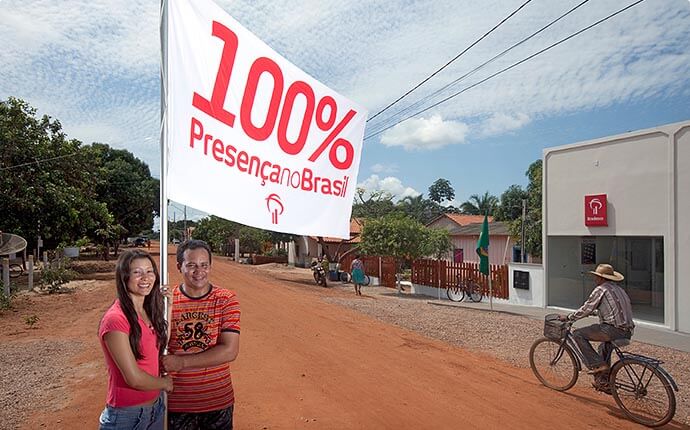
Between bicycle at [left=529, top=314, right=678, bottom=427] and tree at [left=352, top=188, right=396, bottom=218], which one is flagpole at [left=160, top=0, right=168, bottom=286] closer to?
bicycle at [left=529, top=314, right=678, bottom=427]

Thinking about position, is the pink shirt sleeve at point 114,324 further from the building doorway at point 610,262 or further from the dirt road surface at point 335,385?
the building doorway at point 610,262

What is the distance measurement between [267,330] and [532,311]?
8.19 metres

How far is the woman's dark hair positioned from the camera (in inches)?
96.2

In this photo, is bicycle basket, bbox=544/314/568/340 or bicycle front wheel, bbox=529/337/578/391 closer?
bicycle basket, bbox=544/314/568/340

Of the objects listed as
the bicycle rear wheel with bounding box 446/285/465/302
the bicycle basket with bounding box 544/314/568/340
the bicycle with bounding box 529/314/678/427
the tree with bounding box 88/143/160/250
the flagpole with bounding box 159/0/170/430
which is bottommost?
the bicycle rear wheel with bounding box 446/285/465/302

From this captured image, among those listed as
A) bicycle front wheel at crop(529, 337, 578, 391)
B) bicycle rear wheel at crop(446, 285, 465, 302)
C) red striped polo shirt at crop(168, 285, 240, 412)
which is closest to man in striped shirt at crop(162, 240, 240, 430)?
red striped polo shirt at crop(168, 285, 240, 412)

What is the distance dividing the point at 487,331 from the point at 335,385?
5.60 m

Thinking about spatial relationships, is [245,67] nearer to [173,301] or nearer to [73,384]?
[173,301]

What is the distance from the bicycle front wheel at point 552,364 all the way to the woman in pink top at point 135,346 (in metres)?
5.41

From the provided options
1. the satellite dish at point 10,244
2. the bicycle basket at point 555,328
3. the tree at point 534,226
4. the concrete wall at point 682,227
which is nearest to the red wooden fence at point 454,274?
the concrete wall at point 682,227

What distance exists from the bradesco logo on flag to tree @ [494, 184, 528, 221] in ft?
143

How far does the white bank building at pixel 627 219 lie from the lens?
1148 cm

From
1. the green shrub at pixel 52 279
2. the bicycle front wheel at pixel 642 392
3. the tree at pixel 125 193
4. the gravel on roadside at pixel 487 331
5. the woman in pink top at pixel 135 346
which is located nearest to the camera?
the woman in pink top at pixel 135 346

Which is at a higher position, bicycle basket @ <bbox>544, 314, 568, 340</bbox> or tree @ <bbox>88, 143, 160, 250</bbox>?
tree @ <bbox>88, 143, 160, 250</bbox>
